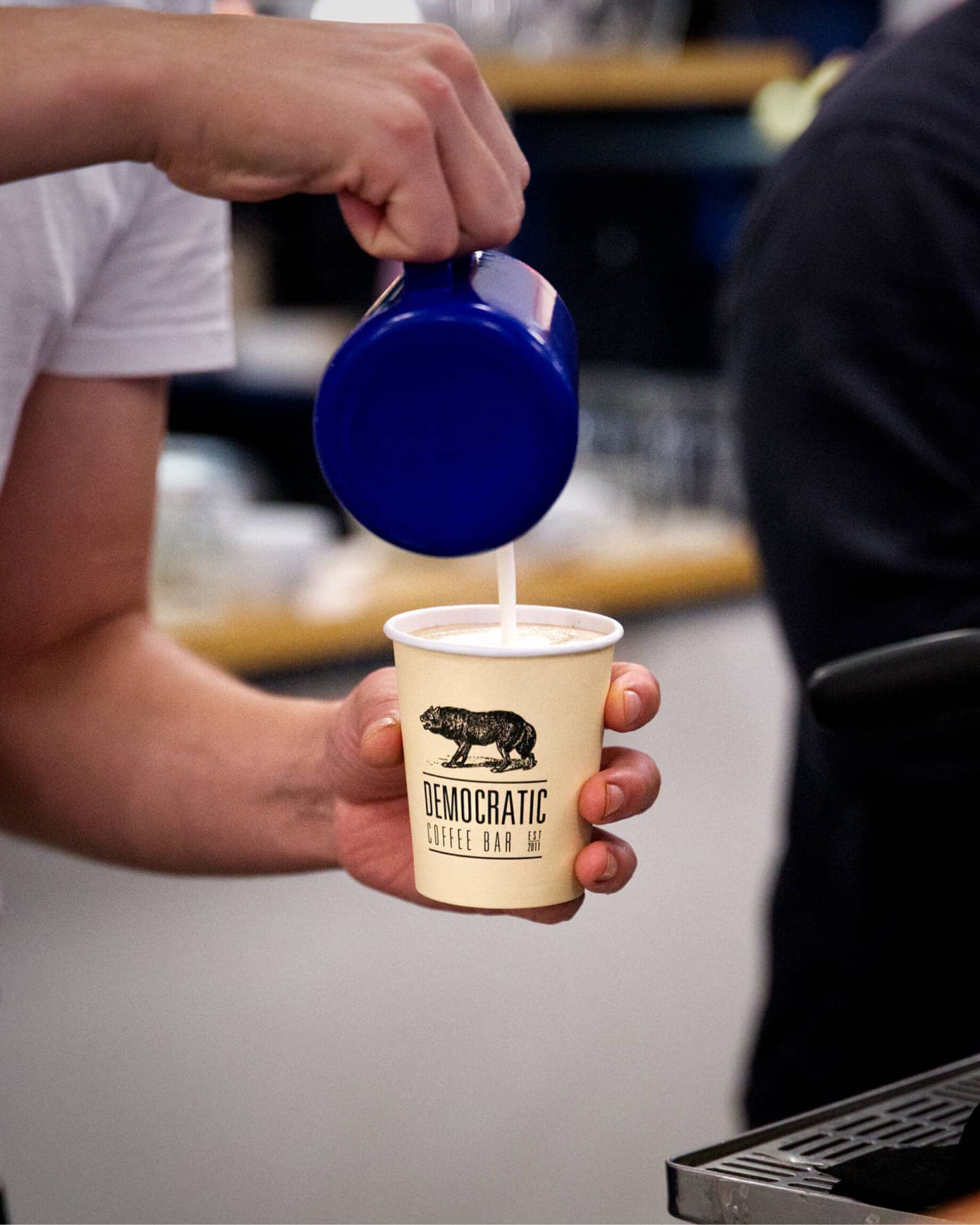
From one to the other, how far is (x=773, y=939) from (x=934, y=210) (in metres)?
0.73

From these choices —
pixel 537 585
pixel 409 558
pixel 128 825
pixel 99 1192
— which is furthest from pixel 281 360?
pixel 128 825

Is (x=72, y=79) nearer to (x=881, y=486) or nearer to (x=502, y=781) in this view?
(x=502, y=781)

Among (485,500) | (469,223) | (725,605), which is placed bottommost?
(725,605)

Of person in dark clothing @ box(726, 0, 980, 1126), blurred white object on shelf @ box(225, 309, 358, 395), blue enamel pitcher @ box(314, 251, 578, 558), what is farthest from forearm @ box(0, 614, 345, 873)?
blurred white object on shelf @ box(225, 309, 358, 395)

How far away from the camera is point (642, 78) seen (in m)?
2.63

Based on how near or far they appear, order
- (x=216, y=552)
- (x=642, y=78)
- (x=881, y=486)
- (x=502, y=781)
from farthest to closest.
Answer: (x=642, y=78), (x=216, y=552), (x=881, y=486), (x=502, y=781)

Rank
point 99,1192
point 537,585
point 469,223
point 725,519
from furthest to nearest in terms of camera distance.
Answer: point 725,519
point 537,585
point 99,1192
point 469,223

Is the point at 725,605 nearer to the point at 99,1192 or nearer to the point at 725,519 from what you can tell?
the point at 725,519

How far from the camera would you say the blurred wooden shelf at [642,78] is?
2.49 meters

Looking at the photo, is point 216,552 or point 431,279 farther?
point 216,552

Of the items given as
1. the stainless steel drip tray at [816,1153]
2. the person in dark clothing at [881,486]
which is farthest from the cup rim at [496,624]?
the person in dark clothing at [881,486]

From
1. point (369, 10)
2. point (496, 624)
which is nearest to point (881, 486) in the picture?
point (496, 624)

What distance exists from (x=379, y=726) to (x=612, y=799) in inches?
5.2

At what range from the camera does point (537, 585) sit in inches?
94.7
